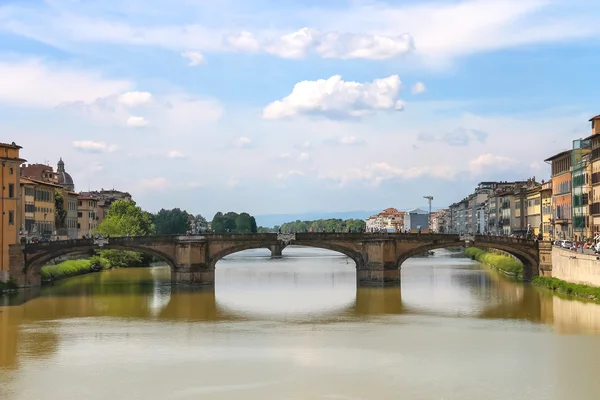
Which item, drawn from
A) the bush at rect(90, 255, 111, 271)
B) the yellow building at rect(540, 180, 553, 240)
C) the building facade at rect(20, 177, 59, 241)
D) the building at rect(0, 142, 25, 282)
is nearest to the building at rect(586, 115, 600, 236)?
the yellow building at rect(540, 180, 553, 240)

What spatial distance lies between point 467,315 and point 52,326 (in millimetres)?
20537

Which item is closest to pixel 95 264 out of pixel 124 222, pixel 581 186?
pixel 124 222

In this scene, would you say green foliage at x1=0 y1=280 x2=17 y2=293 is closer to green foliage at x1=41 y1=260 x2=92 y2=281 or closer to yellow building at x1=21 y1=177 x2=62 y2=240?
green foliage at x1=41 y1=260 x2=92 y2=281

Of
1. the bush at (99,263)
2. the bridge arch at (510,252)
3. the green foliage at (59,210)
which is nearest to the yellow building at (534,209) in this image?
the bridge arch at (510,252)

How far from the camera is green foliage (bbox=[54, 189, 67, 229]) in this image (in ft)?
281

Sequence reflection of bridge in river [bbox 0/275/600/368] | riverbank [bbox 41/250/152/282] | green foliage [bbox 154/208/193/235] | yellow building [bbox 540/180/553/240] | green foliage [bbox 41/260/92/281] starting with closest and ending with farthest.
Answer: reflection of bridge in river [bbox 0/275/600/368], green foliage [bbox 41/260/92/281], riverbank [bbox 41/250/152/282], yellow building [bbox 540/180/553/240], green foliage [bbox 154/208/193/235]

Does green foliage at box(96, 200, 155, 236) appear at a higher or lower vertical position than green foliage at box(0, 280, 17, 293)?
higher

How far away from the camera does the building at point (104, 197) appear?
117 m

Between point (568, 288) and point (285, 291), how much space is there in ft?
61.5

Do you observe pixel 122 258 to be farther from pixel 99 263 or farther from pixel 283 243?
pixel 283 243

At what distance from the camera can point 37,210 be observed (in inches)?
2936

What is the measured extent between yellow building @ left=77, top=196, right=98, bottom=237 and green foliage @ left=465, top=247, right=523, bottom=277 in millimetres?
42773

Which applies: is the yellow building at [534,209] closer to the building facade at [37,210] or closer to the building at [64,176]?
the building facade at [37,210]

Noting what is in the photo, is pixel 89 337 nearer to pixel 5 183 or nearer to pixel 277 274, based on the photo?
pixel 5 183
